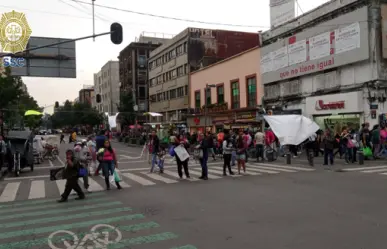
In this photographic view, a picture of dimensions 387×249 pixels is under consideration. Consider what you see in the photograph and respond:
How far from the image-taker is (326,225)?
273 inches

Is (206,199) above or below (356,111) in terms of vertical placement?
below

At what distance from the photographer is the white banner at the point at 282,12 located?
31141 mm

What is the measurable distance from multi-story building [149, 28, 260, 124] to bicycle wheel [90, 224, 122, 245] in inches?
1720

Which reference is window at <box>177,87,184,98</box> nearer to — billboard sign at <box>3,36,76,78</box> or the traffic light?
billboard sign at <box>3,36,76,78</box>

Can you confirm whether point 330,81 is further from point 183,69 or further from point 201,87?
point 183,69

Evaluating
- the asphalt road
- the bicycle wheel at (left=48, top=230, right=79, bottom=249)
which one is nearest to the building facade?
the asphalt road

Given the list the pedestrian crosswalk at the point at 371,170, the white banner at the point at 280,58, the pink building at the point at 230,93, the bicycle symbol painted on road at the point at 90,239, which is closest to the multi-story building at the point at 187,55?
the pink building at the point at 230,93

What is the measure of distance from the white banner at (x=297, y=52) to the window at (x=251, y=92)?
20.7 ft

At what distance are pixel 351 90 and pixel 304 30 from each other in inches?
253

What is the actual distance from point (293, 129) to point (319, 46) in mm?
10496

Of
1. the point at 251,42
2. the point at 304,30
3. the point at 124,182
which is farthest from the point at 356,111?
the point at 251,42

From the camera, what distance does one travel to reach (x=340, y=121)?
2595 cm

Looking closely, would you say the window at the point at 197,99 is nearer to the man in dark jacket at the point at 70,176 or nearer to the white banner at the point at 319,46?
the white banner at the point at 319,46

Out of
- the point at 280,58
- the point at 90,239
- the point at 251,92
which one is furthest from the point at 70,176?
the point at 251,92
